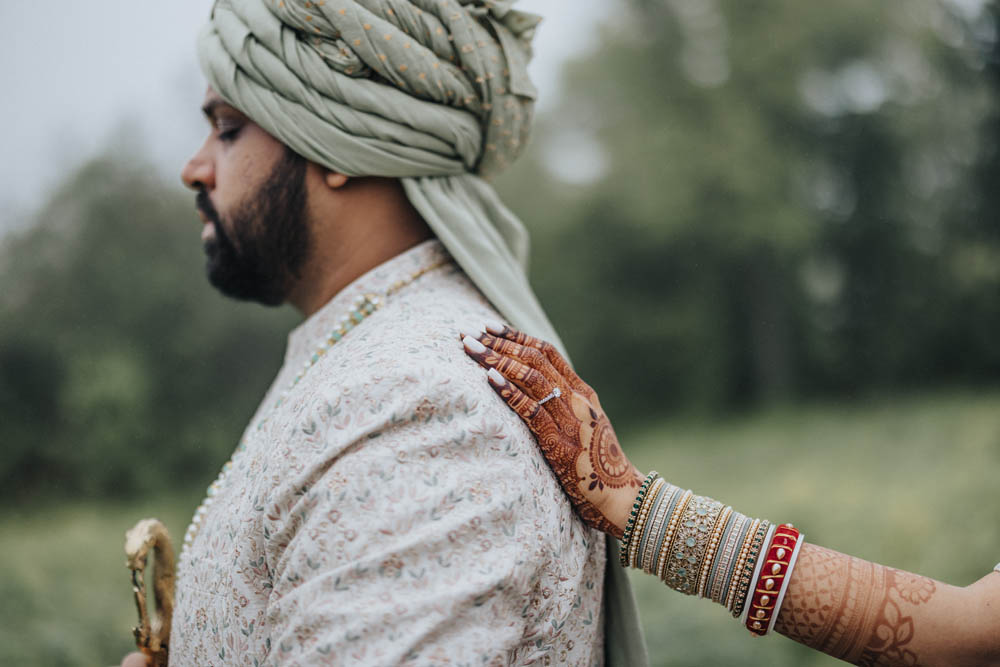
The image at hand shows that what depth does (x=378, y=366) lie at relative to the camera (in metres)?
1.41

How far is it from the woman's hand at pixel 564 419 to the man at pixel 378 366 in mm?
42

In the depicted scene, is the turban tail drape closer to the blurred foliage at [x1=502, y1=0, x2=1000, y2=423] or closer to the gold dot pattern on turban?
the gold dot pattern on turban

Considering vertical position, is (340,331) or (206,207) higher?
(206,207)

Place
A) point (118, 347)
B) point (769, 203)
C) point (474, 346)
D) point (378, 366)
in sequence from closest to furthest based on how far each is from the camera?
1. point (378, 366)
2. point (474, 346)
3. point (118, 347)
4. point (769, 203)

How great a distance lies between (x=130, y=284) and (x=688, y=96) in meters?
13.6

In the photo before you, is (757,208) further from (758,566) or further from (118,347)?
(758,566)

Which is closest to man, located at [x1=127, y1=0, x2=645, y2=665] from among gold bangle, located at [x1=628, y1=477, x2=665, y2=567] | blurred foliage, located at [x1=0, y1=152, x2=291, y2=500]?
gold bangle, located at [x1=628, y1=477, x2=665, y2=567]

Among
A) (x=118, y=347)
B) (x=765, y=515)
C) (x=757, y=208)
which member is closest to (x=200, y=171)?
(x=765, y=515)

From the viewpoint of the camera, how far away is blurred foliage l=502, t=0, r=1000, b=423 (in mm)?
17531

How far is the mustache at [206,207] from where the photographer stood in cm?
196

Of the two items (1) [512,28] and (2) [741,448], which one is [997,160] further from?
(1) [512,28]

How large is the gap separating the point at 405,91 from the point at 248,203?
0.45 meters

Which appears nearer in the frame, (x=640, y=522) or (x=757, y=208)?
(x=640, y=522)

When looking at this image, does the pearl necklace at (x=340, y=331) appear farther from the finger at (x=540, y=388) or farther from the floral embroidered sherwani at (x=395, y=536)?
the finger at (x=540, y=388)
